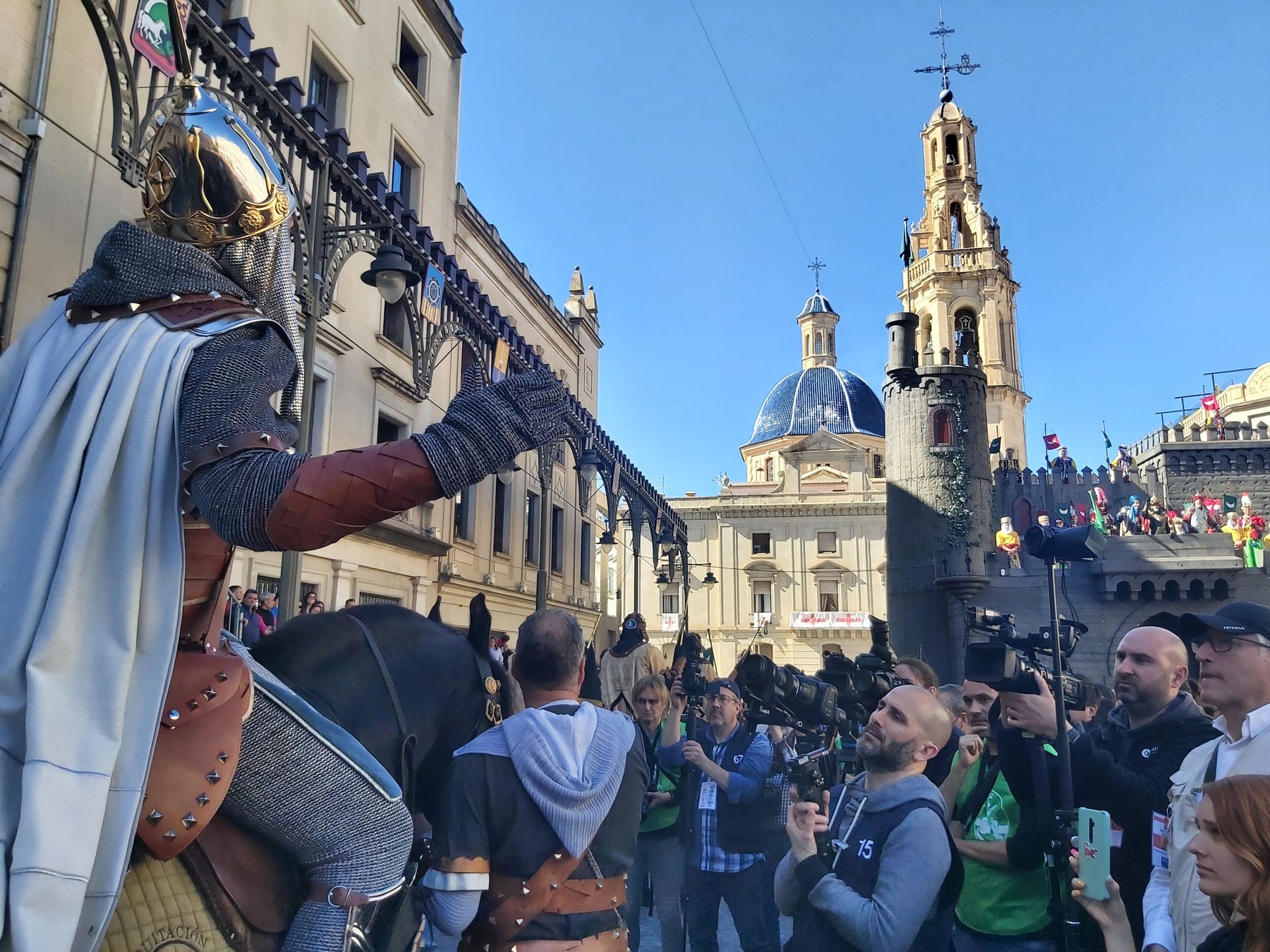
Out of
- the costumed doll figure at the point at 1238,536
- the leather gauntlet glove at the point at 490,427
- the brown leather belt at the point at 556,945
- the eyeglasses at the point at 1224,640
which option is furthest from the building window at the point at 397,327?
the costumed doll figure at the point at 1238,536

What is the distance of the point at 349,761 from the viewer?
1.69 meters

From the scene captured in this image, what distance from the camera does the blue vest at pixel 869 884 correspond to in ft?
9.77

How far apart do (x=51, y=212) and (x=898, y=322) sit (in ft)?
66.1

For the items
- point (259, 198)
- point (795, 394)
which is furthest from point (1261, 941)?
point (795, 394)

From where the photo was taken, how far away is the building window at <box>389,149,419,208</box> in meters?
16.4

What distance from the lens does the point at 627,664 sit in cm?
A: 725

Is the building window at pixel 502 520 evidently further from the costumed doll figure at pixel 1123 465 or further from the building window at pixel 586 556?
the costumed doll figure at pixel 1123 465

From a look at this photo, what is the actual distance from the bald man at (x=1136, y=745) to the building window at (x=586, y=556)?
24.0 m

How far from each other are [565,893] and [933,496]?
22091 mm

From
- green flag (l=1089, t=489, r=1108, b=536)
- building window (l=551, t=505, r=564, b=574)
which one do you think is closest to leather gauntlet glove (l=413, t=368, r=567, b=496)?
building window (l=551, t=505, r=564, b=574)

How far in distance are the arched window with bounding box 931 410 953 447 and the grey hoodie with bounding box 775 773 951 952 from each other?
71.3 ft

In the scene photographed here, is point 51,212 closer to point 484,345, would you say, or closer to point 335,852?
point 484,345

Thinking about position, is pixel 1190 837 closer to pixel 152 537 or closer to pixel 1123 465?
pixel 152 537

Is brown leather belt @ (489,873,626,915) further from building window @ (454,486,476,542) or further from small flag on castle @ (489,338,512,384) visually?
building window @ (454,486,476,542)
